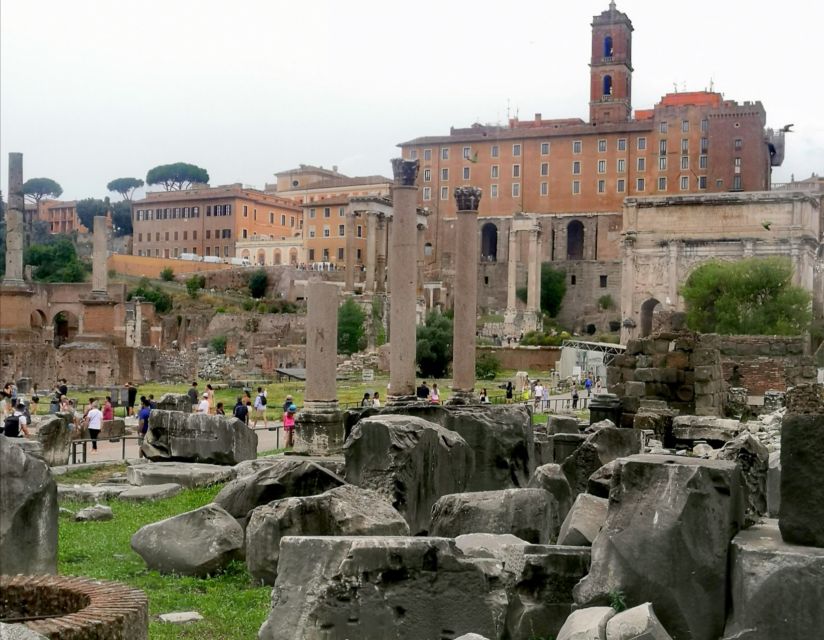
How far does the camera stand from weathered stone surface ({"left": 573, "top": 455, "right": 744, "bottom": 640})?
634 cm

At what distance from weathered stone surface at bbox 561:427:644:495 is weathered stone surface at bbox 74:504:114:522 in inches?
202

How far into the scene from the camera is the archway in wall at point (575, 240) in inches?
3637

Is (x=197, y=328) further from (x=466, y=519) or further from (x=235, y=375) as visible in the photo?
(x=466, y=519)

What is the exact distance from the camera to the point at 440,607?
21.3 ft

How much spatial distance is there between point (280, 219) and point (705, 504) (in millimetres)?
104267

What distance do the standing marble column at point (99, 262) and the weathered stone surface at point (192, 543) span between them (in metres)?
32.3

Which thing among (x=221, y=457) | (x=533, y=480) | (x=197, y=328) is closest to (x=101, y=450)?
(x=221, y=457)

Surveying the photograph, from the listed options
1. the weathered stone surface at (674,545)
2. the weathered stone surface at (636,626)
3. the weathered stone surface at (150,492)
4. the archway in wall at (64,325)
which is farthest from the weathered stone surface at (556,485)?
the archway in wall at (64,325)

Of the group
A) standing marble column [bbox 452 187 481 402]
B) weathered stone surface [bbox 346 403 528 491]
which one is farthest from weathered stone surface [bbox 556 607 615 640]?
standing marble column [bbox 452 187 481 402]

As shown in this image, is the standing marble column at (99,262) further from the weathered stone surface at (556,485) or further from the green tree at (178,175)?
the green tree at (178,175)

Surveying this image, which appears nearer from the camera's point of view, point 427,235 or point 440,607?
point 440,607

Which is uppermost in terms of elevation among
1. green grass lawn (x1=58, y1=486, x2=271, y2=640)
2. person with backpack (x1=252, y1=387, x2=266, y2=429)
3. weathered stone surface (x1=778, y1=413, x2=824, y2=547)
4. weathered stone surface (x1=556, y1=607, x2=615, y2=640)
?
weathered stone surface (x1=778, y1=413, x2=824, y2=547)

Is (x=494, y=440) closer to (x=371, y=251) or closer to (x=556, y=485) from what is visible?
(x=556, y=485)

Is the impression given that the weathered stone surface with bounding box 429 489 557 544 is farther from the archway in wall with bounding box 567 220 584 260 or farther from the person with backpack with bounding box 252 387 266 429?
the archway in wall with bounding box 567 220 584 260
